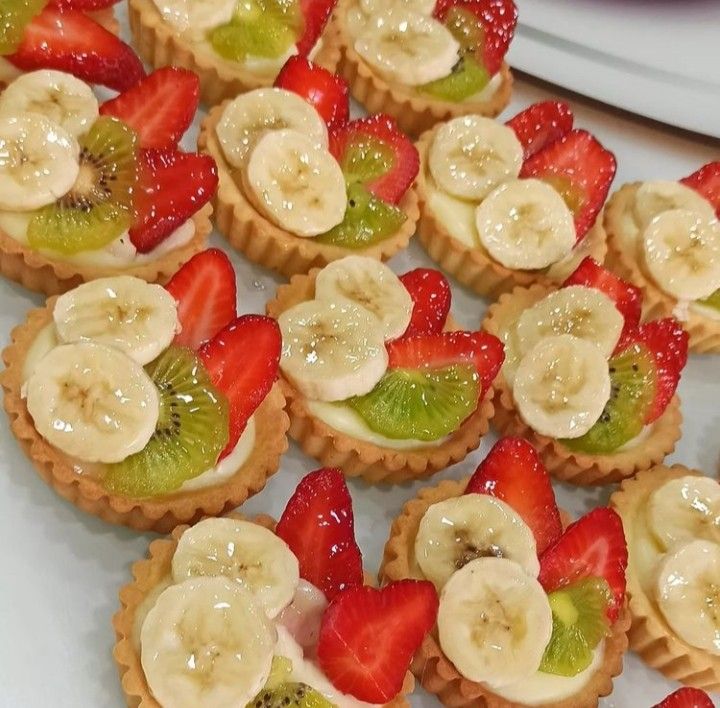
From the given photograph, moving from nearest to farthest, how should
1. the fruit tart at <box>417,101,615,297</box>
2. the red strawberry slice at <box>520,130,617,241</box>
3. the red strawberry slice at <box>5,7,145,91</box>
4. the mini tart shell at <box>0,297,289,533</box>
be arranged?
the mini tart shell at <box>0,297,289,533</box> < the red strawberry slice at <box>5,7,145,91</box> < the fruit tart at <box>417,101,615,297</box> < the red strawberry slice at <box>520,130,617,241</box>

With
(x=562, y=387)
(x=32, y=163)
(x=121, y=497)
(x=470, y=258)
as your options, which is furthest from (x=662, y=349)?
(x=32, y=163)

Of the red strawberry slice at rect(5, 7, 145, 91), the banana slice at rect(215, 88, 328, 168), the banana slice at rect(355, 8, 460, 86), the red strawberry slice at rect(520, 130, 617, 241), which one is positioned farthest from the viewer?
the banana slice at rect(355, 8, 460, 86)

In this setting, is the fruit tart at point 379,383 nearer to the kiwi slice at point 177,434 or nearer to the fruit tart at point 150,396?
the fruit tart at point 150,396

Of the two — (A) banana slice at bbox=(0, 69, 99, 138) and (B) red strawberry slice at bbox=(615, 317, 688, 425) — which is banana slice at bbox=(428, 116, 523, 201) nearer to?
(B) red strawberry slice at bbox=(615, 317, 688, 425)

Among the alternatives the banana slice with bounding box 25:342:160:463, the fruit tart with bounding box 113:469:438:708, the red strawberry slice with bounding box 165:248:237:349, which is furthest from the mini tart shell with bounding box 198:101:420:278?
the fruit tart with bounding box 113:469:438:708

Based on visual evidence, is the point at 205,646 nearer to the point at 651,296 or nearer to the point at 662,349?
the point at 662,349

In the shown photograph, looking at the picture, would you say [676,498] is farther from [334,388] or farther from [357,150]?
[357,150]
